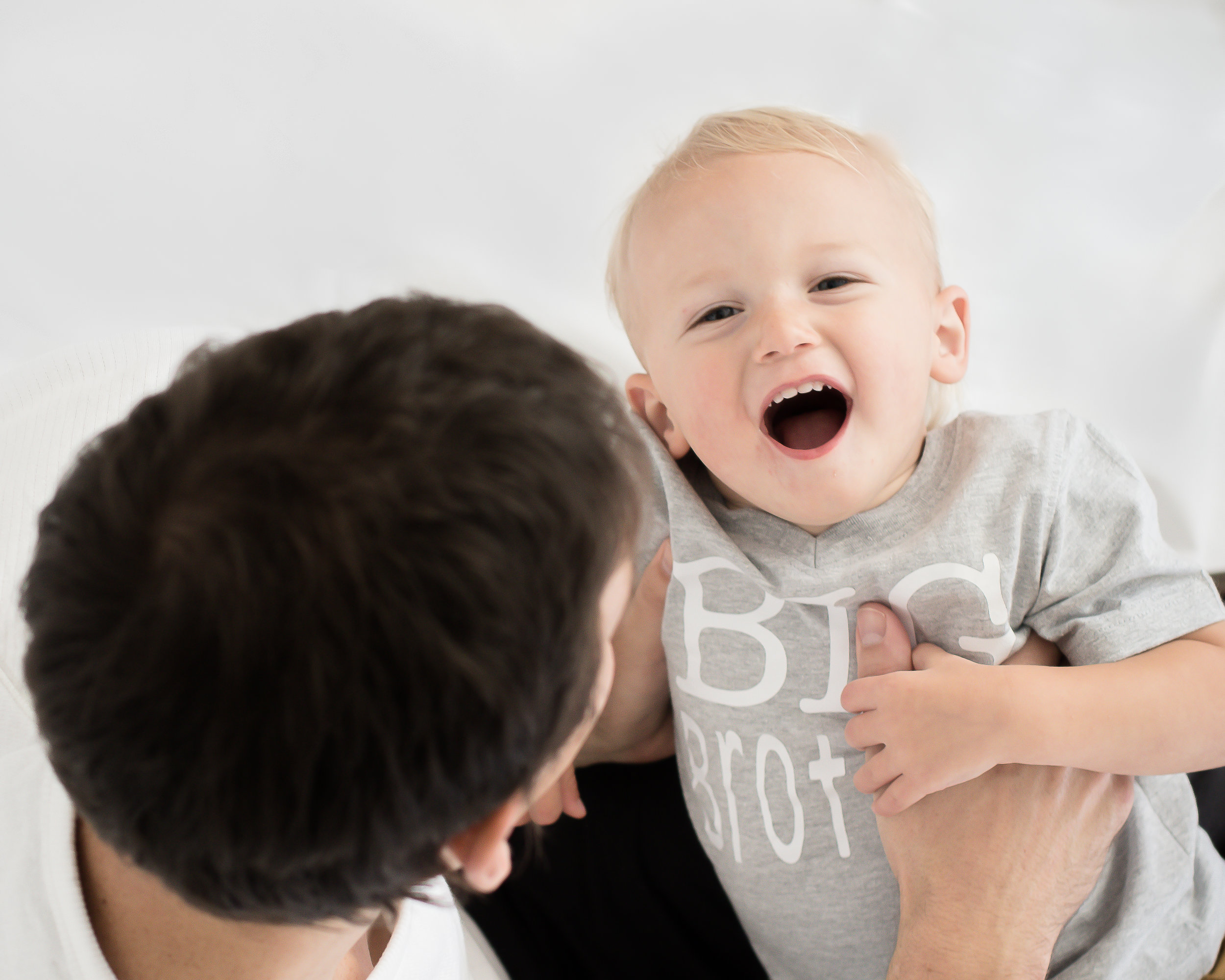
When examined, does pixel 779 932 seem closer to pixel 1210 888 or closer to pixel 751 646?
pixel 751 646

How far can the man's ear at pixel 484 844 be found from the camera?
1.82ft

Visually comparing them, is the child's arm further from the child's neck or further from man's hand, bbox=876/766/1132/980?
the child's neck

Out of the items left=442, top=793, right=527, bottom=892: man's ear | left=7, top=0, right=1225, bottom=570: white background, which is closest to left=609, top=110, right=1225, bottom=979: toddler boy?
left=7, top=0, right=1225, bottom=570: white background

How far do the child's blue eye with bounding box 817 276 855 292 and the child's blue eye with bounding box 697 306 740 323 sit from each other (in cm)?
9

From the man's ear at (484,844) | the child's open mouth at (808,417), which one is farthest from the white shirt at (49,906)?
the child's open mouth at (808,417)

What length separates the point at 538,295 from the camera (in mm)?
1319

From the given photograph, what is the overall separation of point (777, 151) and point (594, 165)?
0.42 metres

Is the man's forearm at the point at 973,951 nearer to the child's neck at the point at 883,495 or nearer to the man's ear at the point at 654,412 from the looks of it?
the child's neck at the point at 883,495

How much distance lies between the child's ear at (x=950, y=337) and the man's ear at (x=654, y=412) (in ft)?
1.02

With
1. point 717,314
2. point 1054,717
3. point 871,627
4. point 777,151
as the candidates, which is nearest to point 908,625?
point 871,627

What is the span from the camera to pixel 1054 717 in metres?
0.82

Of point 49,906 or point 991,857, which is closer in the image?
point 49,906

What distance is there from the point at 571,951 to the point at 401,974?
20.1 inches

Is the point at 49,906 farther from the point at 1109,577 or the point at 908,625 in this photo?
the point at 1109,577
